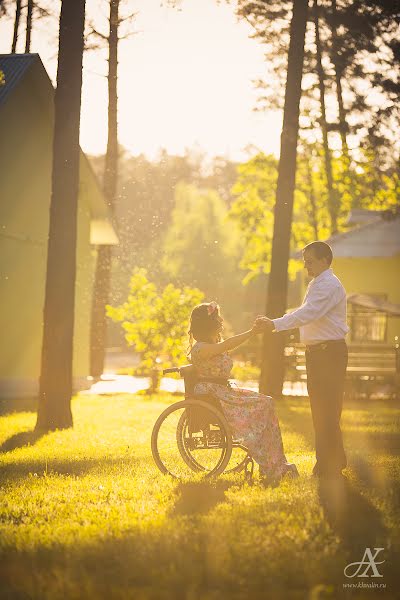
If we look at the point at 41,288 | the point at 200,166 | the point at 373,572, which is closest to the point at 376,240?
the point at 41,288

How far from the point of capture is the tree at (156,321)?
23891 millimetres

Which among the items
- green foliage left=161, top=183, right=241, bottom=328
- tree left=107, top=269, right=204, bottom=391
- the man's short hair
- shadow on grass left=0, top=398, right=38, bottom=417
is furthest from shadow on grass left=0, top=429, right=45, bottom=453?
green foliage left=161, top=183, right=241, bottom=328

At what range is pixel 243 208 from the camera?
4597cm

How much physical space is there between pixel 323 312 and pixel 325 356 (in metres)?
0.39

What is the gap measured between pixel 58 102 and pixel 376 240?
2231 centimetres

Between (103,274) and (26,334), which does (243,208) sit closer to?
(103,274)

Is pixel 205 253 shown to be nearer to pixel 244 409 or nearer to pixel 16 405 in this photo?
pixel 16 405

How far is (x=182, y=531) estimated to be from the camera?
6.50 m

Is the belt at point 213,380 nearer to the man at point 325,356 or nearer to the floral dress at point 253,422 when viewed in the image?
the floral dress at point 253,422

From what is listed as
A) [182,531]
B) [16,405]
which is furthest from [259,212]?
[182,531]

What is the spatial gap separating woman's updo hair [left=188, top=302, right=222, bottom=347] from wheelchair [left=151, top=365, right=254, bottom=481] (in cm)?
32

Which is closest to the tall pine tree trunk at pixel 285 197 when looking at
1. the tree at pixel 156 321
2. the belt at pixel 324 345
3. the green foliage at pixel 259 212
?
the tree at pixel 156 321

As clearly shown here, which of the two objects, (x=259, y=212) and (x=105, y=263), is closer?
(x=105, y=263)

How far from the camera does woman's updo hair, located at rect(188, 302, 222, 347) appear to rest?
9.02 m
